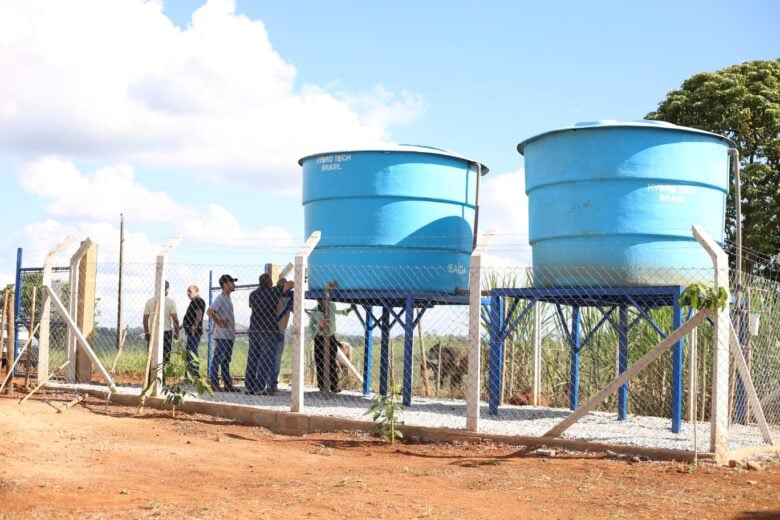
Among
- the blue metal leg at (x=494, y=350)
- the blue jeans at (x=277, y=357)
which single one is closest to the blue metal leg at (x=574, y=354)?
the blue metal leg at (x=494, y=350)

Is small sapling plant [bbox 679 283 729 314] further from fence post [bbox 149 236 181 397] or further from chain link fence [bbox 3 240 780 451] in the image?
fence post [bbox 149 236 181 397]

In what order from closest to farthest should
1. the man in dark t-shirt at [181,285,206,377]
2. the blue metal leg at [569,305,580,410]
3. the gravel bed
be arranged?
the gravel bed
the blue metal leg at [569,305,580,410]
the man in dark t-shirt at [181,285,206,377]

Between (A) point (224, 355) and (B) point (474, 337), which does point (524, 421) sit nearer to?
(B) point (474, 337)

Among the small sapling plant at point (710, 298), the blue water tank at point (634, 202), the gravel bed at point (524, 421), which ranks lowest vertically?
the gravel bed at point (524, 421)

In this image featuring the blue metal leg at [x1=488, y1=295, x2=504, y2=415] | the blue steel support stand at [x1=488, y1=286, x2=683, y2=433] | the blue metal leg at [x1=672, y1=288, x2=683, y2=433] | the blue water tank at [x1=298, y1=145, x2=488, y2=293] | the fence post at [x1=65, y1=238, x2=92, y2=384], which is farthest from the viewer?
the fence post at [x1=65, y1=238, x2=92, y2=384]

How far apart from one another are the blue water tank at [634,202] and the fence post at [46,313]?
7857mm

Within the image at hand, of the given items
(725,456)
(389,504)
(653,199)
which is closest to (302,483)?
(389,504)

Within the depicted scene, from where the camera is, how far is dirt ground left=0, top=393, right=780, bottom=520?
6.54 m

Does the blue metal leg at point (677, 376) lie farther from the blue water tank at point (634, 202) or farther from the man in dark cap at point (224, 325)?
the man in dark cap at point (224, 325)

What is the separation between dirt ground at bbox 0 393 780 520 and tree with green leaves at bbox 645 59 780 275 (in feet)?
40.9

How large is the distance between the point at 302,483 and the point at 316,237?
447 cm

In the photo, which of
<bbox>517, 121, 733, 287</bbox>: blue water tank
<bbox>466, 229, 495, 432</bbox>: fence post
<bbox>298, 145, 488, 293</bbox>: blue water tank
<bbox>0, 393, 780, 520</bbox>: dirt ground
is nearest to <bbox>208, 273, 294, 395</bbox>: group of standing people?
<bbox>298, 145, 488, 293</bbox>: blue water tank

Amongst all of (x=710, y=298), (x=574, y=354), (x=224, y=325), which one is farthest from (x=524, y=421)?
(x=224, y=325)

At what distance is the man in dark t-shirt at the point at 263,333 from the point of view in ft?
44.9
